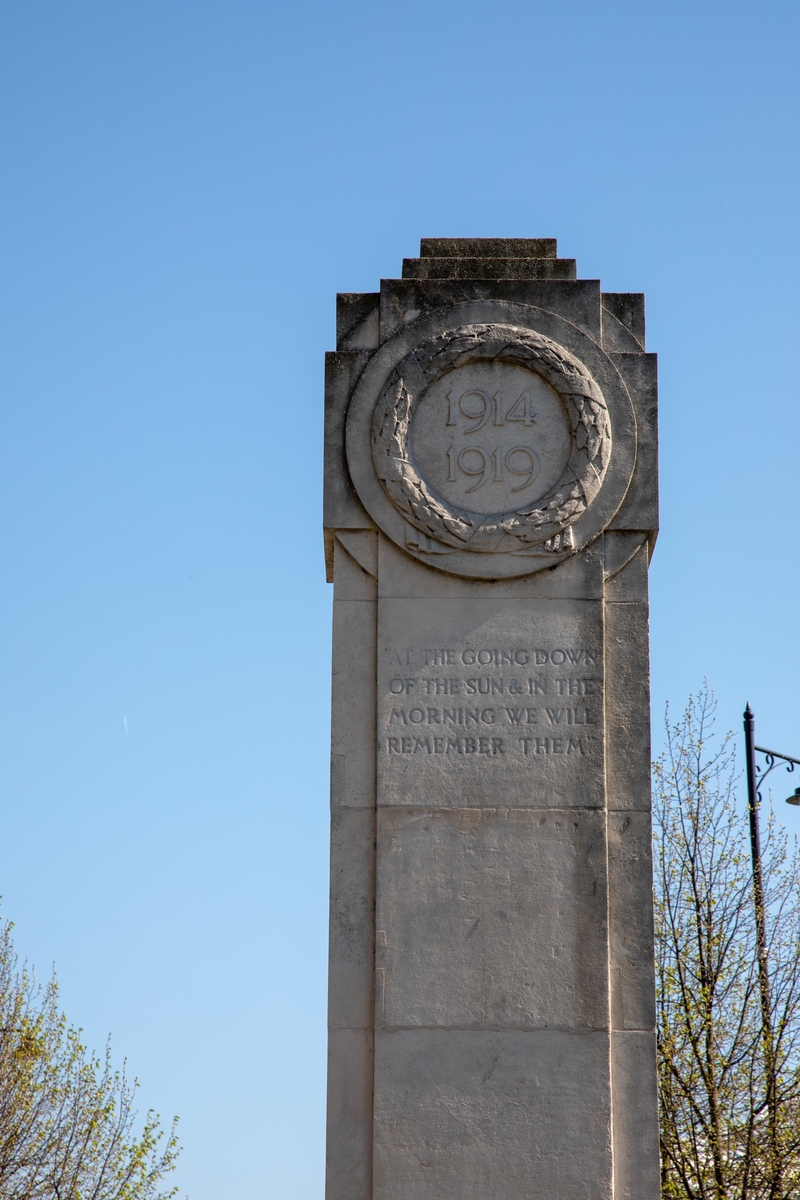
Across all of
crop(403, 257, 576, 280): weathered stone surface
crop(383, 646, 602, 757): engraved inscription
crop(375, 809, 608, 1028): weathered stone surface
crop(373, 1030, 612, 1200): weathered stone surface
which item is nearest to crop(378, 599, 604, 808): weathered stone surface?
crop(383, 646, 602, 757): engraved inscription

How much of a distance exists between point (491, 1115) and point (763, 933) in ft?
28.1

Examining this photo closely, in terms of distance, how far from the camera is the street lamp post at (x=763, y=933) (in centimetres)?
1750

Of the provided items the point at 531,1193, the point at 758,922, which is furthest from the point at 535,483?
the point at 758,922

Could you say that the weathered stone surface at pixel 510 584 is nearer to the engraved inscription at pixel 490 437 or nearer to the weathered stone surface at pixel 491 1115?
the engraved inscription at pixel 490 437

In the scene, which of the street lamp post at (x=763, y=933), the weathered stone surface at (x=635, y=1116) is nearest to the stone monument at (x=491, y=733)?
the weathered stone surface at (x=635, y=1116)

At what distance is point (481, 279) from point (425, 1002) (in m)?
4.79

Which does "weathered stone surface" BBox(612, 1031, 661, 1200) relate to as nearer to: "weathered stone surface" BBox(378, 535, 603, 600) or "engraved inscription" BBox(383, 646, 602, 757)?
"engraved inscription" BBox(383, 646, 602, 757)

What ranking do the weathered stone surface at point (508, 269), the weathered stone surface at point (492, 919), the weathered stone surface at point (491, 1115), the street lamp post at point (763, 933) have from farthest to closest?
the street lamp post at point (763, 933)
the weathered stone surface at point (508, 269)
the weathered stone surface at point (492, 919)
the weathered stone surface at point (491, 1115)

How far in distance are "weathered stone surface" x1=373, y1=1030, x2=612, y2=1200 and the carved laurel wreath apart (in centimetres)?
315

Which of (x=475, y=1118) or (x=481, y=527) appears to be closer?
(x=475, y=1118)

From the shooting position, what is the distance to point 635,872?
10.9 m

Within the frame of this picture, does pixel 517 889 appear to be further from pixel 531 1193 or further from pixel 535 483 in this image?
pixel 535 483

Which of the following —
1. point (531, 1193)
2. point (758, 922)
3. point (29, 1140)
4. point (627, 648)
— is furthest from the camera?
point (29, 1140)

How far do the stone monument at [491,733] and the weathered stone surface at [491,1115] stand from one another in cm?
1
